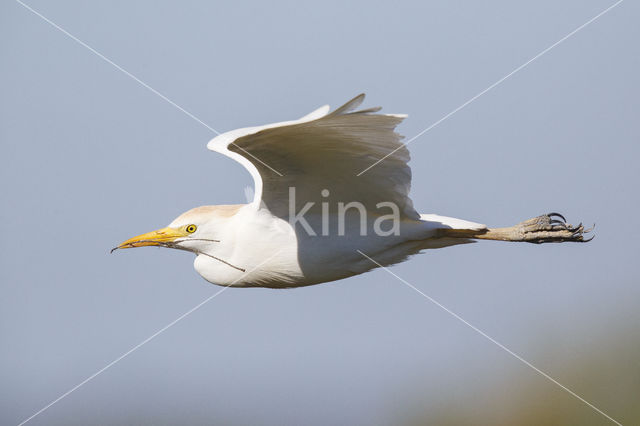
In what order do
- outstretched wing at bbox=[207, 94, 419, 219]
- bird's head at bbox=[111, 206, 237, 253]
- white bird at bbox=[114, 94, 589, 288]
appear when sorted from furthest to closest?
bird's head at bbox=[111, 206, 237, 253] → white bird at bbox=[114, 94, 589, 288] → outstretched wing at bbox=[207, 94, 419, 219]

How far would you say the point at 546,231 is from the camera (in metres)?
8.06

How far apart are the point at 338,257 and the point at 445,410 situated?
66.5 feet

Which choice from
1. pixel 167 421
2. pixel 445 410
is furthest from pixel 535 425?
pixel 167 421

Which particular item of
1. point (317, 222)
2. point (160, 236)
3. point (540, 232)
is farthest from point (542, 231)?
point (160, 236)

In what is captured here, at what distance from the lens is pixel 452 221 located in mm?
7742

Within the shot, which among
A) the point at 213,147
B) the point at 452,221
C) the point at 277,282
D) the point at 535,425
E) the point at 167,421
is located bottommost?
the point at 167,421

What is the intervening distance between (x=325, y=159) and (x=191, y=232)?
6.22ft

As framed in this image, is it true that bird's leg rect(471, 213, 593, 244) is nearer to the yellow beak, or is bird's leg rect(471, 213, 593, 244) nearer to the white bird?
the white bird

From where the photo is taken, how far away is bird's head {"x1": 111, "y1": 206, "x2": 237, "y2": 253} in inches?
310

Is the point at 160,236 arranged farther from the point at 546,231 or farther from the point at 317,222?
the point at 546,231

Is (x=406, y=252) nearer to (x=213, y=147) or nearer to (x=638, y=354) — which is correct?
(x=213, y=147)

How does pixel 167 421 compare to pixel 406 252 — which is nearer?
pixel 406 252

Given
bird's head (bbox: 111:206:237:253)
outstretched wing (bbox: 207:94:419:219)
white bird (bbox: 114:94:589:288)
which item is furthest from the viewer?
bird's head (bbox: 111:206:237:253)

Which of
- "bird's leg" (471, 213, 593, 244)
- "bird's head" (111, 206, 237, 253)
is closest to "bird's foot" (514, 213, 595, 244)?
"bird's leg" (471, 213, 593, 244)
